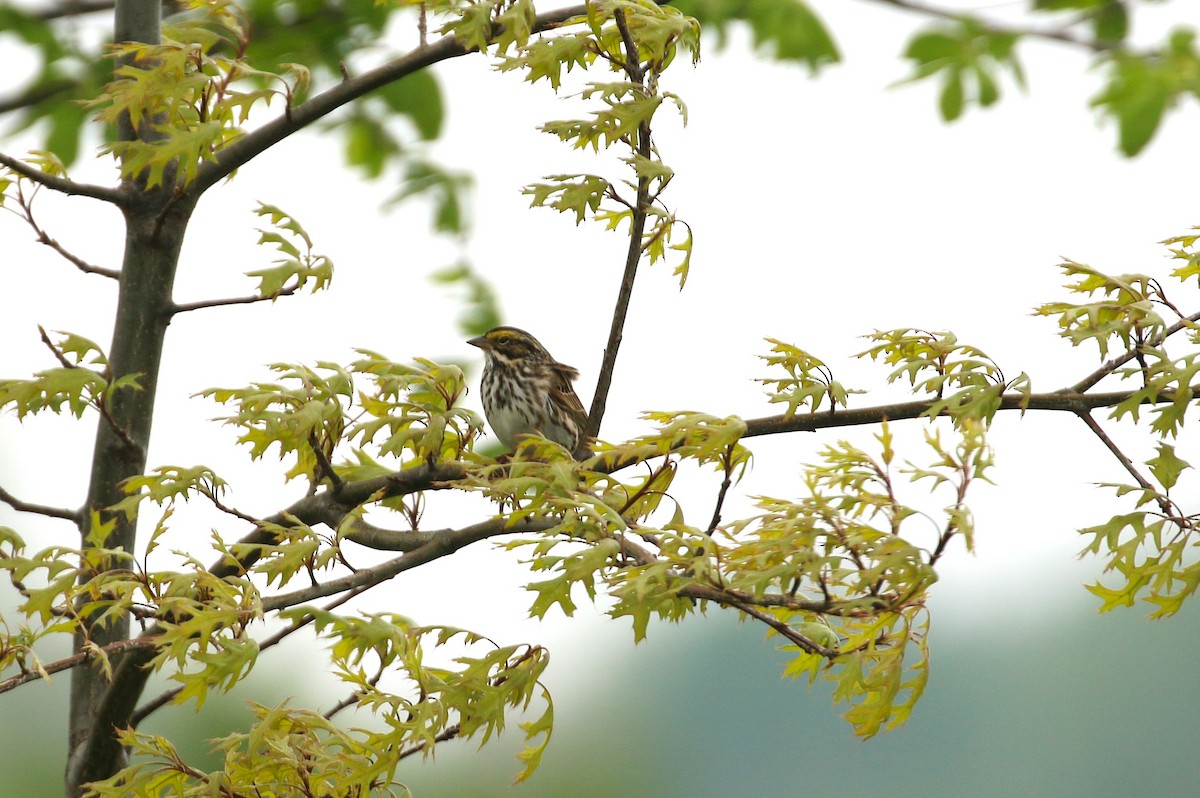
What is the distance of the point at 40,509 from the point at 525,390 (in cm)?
239

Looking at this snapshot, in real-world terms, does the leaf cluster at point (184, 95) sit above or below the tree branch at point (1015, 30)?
below

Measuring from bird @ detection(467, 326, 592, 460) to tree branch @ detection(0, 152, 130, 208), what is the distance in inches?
83.1

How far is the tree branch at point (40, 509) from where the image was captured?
3.82m

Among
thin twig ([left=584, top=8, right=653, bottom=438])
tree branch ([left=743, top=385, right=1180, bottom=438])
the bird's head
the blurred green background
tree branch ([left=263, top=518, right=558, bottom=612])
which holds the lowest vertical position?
tree branch ([left=263, top=518, right=558, bottom=612])

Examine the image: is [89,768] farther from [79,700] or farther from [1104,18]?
[1104,18]

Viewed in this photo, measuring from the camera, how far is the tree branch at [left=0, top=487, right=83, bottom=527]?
3818mm

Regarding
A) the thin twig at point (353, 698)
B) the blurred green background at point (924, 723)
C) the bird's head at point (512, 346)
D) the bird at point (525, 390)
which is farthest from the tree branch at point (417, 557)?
the blurred green background at point (924, 723)

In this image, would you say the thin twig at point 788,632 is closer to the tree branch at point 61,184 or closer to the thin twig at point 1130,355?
the thin twig at point 1130,355

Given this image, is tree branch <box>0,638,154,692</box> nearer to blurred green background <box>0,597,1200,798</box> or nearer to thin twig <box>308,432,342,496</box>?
thin twig <box>308,432,342,496</box>

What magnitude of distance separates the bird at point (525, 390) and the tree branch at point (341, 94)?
80.3 inches

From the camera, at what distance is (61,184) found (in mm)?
3777

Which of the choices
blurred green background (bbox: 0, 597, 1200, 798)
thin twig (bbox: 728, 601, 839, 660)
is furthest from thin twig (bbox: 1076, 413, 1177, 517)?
blurred green background (bbox: 0, 597, 1200, 798)

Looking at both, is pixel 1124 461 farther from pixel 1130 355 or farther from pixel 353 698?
pixel 353 698

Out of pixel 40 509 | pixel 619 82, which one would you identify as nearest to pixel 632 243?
pixel 619 82
